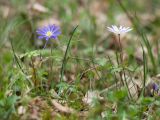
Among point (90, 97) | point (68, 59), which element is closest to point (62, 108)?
point (90, 97)

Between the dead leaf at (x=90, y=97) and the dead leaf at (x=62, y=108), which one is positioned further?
the dead leaf at (x=90, y=97)

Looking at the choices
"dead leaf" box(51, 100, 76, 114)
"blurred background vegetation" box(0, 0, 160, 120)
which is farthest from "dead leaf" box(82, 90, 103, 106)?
A: "dead leaf" box(51, 100, 76, 114)

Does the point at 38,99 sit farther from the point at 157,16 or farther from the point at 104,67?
the point at 157,16

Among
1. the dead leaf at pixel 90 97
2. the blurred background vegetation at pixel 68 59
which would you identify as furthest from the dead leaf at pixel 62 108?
the dead leaf at pixel 90 97

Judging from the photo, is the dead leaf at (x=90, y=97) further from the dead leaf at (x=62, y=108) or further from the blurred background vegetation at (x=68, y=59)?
the dead leaf at (x=62, y=108)

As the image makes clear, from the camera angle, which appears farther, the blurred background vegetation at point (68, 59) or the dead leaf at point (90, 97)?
the dead leaf at point (90, 97)

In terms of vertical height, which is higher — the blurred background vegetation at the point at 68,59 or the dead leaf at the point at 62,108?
the blurred background vegetation at the point at 68,59

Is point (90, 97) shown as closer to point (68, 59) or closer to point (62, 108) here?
point (62, 108)

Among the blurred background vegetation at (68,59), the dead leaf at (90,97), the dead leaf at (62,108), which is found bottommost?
the dead leaf at (62,108)

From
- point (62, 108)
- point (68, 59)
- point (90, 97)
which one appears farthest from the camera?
point (68, 59)
